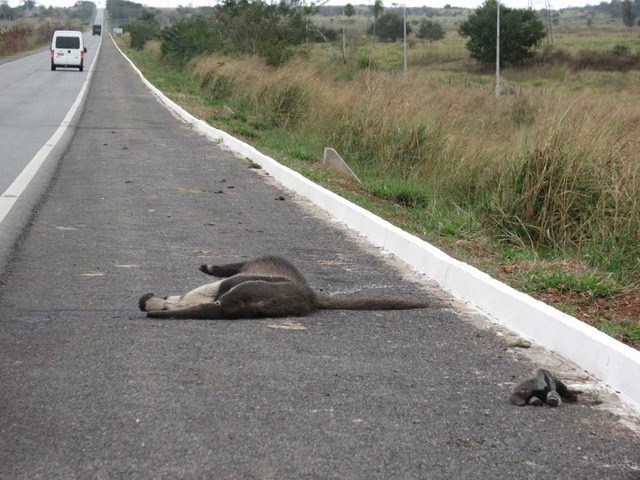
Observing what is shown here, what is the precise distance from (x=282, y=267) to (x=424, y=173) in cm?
871

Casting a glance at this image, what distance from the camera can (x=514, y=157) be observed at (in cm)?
1027

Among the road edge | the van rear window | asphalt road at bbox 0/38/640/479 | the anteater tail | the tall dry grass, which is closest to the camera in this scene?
asphalt road at bbox 0/38/640/479

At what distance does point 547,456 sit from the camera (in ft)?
12.4

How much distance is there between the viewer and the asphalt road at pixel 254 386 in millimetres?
3637

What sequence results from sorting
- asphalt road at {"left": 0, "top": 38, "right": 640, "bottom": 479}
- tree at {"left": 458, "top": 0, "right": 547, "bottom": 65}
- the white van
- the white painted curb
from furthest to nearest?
tree at {"left": 458, "top": 0, "right": 547, "bottom": 65} → the white van → the white painted curb → asphalt road at {"left": 0, "top": 38, "right": 640, "bottom": 479}

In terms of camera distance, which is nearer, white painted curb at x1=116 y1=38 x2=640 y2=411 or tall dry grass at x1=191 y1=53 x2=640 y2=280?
white painted curb at x1=116 y1=38 x2=640 y2=411

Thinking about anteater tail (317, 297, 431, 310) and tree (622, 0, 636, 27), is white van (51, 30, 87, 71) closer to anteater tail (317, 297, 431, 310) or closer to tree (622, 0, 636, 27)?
anteater tail (317, 297, 431, 310)

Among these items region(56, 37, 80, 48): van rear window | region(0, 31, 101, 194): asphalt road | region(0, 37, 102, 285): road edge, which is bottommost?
region(0, 31, 101, 194): asphalt road

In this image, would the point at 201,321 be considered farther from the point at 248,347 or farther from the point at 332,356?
the point at 332,356

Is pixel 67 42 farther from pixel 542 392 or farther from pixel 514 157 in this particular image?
pixel 542 392

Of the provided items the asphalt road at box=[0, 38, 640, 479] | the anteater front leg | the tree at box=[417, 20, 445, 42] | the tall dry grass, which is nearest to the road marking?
the asphalt road at box=[0, 38, 640, 479]

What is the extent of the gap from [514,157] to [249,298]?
214 inches

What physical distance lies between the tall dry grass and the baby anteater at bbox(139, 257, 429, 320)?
130 inches

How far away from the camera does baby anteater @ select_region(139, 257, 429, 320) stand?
18.5 feet
